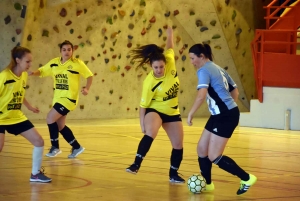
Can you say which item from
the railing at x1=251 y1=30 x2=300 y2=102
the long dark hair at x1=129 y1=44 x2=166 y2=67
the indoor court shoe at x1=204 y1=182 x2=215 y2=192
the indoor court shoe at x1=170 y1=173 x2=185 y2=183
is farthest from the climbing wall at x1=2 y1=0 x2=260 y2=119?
the indoor court shoe at x1=204 y1=182 x2=215 y2=192

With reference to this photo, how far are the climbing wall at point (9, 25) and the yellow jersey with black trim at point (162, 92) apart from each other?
6.43 metres

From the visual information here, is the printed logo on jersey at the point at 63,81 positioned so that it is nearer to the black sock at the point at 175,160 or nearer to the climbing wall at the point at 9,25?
the black sock at the point at 175,160

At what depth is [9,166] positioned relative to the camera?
922 centimetres

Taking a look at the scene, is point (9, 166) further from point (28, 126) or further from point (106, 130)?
point (106, 130)

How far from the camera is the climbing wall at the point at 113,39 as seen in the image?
48.9 ft

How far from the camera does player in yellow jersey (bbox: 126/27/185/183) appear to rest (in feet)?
26.4

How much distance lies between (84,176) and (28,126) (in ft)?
3.55

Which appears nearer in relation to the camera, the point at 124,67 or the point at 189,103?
the point at 124,67

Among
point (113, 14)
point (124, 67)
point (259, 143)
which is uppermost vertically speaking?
point (113, 14)

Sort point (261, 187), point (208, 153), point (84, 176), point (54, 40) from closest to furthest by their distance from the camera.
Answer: point (208, 153) → point (261, 187) → point (84, 176) → point (54, 40)

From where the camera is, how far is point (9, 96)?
773 centimetres

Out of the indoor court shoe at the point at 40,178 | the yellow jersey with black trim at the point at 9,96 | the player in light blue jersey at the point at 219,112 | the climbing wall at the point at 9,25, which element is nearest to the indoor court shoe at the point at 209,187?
the player in light blue jersey at the point at 219,112

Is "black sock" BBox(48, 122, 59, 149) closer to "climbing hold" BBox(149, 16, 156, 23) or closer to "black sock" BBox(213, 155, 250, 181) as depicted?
"black sock" BBox(213, 155, 250, 181)

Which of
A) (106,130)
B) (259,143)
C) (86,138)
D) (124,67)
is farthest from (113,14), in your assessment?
(259,143)
